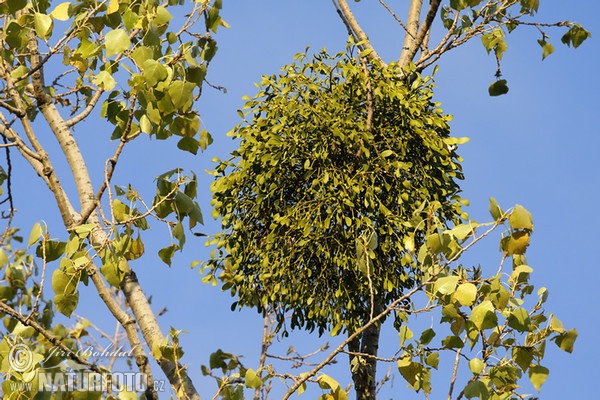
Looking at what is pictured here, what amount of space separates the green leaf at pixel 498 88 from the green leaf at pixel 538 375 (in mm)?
3605

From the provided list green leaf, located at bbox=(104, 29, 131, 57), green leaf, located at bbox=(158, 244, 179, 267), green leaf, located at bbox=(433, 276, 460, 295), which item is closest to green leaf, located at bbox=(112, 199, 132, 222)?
green leaf, located at bbox=(158, 244, 179, 267)

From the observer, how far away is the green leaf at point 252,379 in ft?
10.1

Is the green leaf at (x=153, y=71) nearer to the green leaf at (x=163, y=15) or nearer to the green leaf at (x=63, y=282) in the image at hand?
the green leaf at (x=163, y=15)

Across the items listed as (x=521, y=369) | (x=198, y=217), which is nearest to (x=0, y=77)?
(x=198, y=217)

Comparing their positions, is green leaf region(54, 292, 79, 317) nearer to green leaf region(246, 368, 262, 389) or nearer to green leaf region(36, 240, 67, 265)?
green leaf region(36, 240, 67, 265)

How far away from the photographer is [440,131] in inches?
252

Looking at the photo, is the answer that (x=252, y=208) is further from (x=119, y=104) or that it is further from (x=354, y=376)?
(x=119, y=104)

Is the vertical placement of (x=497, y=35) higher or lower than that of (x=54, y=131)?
higher

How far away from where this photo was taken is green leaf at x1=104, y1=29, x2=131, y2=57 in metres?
2.86

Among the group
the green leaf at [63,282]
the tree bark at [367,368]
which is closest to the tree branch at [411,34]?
the tree bark at [367,368]

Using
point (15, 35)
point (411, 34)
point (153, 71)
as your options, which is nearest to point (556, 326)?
point (153, 71)

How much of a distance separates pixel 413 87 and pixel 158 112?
3722 millimetres

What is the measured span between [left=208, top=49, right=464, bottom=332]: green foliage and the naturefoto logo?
9.50 ft

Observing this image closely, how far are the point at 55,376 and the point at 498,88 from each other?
4395 mm
